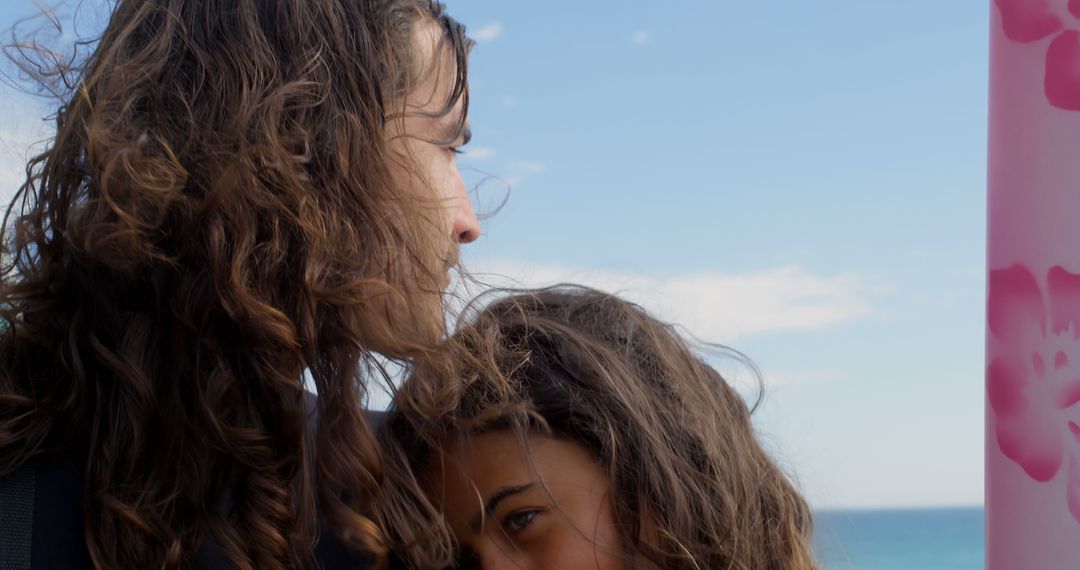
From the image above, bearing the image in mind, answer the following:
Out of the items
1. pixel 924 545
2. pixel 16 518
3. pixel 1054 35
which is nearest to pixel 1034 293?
pixel 1054 35

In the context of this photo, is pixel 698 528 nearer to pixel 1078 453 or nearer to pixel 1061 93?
pixel 1078 453

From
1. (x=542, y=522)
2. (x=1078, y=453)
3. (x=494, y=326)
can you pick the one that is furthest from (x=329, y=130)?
(x=1078, y=453)

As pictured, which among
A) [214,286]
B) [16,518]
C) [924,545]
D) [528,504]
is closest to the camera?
[16,518]

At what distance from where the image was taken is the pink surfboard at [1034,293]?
1.31 metres

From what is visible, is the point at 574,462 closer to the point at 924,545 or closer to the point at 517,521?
the point at 517,521

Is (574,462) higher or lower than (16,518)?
higher

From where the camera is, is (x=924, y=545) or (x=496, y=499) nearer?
(x=496, y=499)

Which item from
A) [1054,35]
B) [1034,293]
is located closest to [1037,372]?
[1034,293]

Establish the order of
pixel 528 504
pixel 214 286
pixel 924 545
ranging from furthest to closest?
pixel 924 545, pixel 528 504, pixel 214 286

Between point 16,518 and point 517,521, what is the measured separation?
0.67 m

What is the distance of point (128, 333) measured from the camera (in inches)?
55.9

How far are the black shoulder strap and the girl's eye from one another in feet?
2.09

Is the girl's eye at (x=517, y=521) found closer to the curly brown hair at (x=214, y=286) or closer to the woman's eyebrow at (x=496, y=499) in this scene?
the woman's eyebrow at (x=496, y=499)

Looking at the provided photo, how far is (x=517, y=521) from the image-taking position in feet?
5.19
